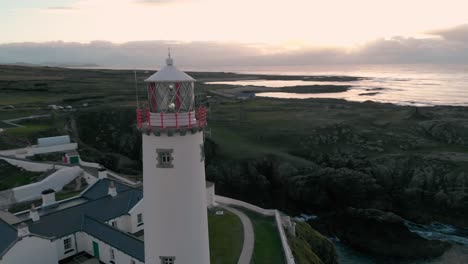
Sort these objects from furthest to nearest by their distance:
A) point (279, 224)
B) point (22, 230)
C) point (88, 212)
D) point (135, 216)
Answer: point (279, 224) → point (135, 216) → point (88, 212) → point (22, 230)

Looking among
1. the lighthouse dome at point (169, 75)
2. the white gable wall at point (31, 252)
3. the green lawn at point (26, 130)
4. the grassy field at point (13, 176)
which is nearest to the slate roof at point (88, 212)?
the white gable wall at point (31, 252)

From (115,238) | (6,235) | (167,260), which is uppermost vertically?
(167,260)

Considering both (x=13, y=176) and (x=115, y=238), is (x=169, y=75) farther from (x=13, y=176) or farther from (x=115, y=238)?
(x=13, y=176)

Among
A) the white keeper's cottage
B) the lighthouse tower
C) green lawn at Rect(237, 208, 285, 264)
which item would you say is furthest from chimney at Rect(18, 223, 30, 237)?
green lawn at Rect(237, 208, 285, 264)

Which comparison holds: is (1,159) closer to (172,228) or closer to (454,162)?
(172,228)

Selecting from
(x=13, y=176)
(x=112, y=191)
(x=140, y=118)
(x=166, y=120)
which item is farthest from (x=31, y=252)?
(x=13, y=176)

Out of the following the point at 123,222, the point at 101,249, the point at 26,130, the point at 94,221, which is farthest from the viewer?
the point at 26,130

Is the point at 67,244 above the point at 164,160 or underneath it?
underneath
